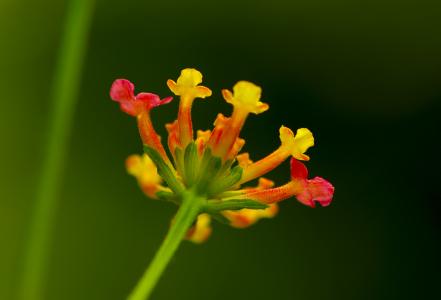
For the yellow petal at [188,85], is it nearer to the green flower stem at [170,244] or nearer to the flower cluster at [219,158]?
the flower cluster at [219,158]

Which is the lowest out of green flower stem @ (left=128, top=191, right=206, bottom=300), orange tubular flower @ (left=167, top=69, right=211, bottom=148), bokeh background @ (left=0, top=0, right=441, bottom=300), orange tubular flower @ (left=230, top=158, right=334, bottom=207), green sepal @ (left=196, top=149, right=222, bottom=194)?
green flower stem @ (left=128, top=191, right=206, bottom=300)

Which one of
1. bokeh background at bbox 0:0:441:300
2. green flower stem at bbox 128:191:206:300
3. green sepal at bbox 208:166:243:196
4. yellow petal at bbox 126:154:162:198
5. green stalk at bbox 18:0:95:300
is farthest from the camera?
→ bokeh background at bbox 0:0:441:300

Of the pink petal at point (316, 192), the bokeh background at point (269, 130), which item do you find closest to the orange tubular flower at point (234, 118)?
the pink petal at point (316, 192)

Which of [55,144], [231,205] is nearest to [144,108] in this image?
[231,205]

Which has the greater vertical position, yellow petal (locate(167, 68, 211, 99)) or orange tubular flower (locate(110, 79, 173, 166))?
yellow petal (locate(167, 68, 211, 99))

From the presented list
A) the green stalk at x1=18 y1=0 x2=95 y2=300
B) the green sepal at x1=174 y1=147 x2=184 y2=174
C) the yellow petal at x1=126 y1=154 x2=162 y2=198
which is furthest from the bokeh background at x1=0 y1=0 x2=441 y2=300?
the green sepal at x1=174 y1=147 x2=184 y2=174

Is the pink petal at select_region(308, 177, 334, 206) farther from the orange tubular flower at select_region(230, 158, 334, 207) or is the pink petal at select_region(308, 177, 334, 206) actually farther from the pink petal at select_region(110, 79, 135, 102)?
the pink petal at select_region(110, 79, 135, 102)

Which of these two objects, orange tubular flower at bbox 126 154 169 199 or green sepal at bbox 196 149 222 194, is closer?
green sepal at bbox 196 149 222 194
